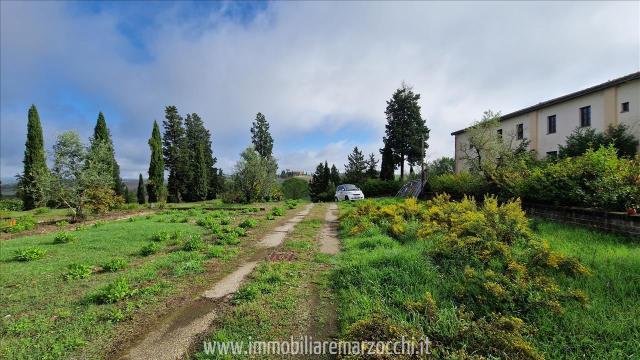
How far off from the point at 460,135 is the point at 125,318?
3591 cm

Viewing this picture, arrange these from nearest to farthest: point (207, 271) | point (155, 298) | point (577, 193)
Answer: point (155, 298), point (207, 271), point (577, 193)

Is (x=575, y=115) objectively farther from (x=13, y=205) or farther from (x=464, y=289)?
(x=13, y=205)

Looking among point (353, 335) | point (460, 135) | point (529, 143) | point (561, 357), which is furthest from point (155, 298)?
point (460, 135)

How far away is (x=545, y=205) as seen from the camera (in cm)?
789

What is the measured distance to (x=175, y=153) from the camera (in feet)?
125

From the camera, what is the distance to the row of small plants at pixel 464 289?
2.85 metres

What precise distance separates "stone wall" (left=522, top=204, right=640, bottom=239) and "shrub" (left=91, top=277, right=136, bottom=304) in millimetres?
8173

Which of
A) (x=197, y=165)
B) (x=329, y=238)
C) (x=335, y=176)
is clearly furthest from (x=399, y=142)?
(x=329, y=238)

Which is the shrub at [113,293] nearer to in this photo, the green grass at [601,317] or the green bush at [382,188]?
the green grass at [601,317]

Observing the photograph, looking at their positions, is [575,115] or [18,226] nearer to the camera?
[18,226]

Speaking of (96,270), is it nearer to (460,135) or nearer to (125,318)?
(125,318)

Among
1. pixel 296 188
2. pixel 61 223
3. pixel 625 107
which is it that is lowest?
pixel 61 223

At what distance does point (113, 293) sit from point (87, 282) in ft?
3.98

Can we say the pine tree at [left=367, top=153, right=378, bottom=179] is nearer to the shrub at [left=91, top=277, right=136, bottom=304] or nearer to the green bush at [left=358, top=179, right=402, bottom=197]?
the green bush at [left=358, top=179, right=402, bottom=197]
